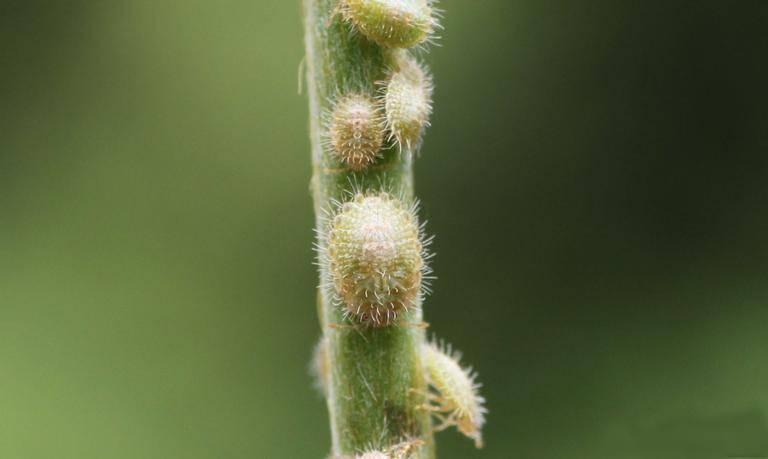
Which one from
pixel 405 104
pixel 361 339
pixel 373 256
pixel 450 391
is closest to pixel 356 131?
pixel 405 104

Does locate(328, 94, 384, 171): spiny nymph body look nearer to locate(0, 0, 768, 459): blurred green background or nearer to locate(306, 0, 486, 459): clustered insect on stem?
locate(306, 0, 486, 459): clustered insect on stem

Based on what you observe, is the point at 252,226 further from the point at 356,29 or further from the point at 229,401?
the point at 356,29

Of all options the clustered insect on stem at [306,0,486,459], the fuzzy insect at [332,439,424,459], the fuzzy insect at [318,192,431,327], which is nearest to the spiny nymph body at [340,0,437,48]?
the clustered insect on stem at [306,0,486,459]

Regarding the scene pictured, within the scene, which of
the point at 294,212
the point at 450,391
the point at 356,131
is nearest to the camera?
the point at 356,131

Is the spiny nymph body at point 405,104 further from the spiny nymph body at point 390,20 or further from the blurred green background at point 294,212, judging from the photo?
the blurred green background at point 294,212

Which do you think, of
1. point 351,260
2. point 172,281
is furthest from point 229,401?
point 351,260

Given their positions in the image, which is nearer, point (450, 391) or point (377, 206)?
point (377, 206)

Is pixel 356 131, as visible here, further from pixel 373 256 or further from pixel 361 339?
pixel 361 339
